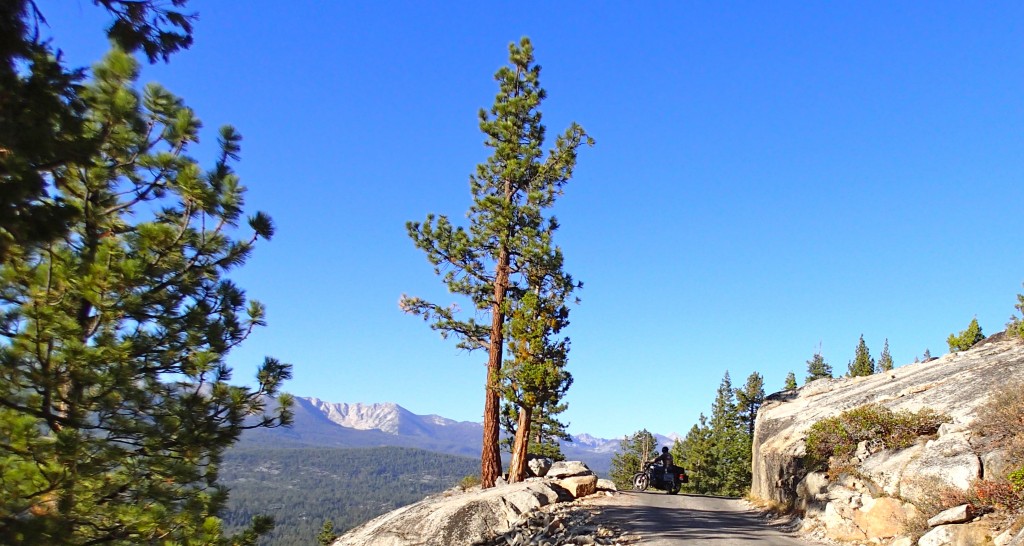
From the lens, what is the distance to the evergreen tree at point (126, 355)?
6.06 meters

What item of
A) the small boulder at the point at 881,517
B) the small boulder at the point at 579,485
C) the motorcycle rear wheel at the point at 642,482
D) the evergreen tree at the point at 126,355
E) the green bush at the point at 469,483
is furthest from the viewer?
the motorcycle rear wheel at the point at 642,482

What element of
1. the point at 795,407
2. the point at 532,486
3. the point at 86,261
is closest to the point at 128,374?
the point at 86,261

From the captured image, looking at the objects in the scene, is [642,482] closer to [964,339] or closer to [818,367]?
[964,339]

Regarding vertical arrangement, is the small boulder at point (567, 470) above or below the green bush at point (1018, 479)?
below

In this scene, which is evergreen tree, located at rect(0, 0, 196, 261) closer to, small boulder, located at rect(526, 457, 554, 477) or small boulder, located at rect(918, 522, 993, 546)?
small boulder, located at rect(918, 522, 993, 546)

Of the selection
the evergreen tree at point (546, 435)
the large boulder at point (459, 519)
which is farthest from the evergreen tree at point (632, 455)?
the large boulder at point (459, 519)

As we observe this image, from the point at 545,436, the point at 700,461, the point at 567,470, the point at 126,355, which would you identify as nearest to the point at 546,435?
the point at 545,436

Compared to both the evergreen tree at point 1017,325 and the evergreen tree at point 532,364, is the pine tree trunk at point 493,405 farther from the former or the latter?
the evergreen tree at point 1017,325

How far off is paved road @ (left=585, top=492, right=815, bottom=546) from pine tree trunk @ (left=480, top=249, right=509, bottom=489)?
14.5ft

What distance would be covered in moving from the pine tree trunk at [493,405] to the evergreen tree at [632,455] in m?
42.6

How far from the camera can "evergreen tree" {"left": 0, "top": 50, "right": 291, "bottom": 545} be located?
6.06 m

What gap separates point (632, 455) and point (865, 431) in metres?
52.5

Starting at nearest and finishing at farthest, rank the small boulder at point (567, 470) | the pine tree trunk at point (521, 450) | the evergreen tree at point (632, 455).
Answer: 1. the small boulder at point (567, 470)
2. the pine tree trunk at point (521, 450)
3. the evergreen tree at point (632, 455)

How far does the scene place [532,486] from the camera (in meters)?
16.1
